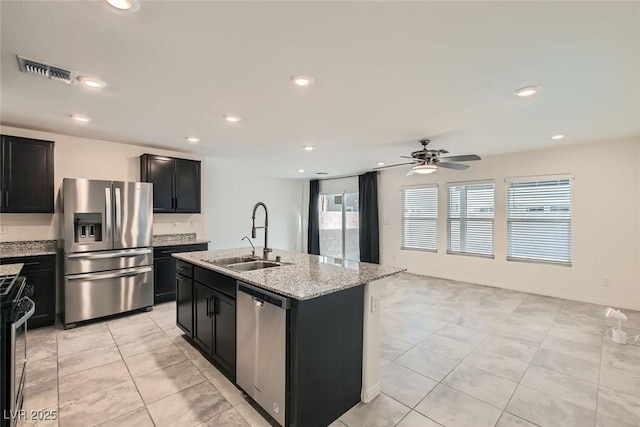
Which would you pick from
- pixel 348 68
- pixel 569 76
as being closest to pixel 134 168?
pixel 348 68

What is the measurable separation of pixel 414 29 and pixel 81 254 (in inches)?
166

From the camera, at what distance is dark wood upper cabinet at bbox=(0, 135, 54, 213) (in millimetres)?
3264

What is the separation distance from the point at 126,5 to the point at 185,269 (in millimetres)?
2318

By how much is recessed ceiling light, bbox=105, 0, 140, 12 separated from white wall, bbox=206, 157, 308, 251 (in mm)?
4431

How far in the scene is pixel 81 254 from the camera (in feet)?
11.2

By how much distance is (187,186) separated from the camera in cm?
470

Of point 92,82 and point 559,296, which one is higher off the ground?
point 92,82

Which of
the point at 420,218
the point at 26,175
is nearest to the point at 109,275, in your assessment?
the point at 26,175

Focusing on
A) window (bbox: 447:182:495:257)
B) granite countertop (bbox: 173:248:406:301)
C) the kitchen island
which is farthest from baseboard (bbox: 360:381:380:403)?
window (bbox: 447:182:495:257)

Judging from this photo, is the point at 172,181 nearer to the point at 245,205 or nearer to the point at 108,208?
the point at 108,208

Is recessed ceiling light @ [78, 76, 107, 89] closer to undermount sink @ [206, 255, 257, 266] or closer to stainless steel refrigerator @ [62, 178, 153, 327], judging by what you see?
stainless steel refrigerator @ [62, 178, 153, 327]

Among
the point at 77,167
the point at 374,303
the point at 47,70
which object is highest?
the point at 47,70

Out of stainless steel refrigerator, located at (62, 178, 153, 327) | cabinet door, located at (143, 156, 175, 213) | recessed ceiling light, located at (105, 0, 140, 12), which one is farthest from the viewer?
cabinet door, located at (143, 156, 175, 213)

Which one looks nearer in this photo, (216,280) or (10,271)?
(10,271)
